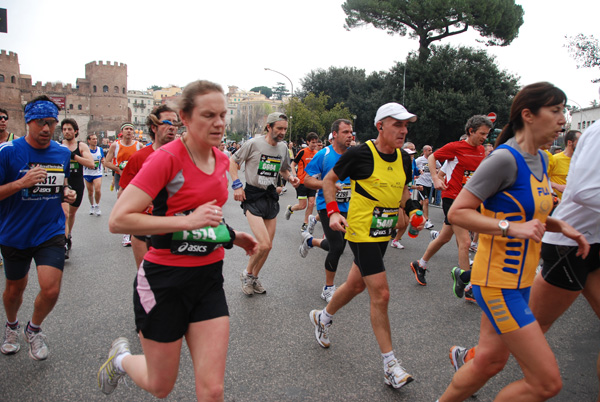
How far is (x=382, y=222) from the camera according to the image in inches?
139

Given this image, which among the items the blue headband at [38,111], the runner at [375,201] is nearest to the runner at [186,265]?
the runner at [375,201]

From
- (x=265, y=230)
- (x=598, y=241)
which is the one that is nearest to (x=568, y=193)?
(x=598, y=241)

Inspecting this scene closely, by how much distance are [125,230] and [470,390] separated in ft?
6.85

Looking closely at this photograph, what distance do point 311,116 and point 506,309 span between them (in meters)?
41.4

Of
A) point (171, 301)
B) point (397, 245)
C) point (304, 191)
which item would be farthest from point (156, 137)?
point (304, 191)

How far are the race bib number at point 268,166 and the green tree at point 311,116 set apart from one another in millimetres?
35662

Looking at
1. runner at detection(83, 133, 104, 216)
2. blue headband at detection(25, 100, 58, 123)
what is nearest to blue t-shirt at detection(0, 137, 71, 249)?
blue headband at detection(25, 100, 58, 123)

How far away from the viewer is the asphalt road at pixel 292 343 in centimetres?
319

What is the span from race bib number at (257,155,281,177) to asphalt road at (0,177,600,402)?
1.47 meters

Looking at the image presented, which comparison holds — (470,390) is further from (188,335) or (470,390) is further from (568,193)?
(188,335)

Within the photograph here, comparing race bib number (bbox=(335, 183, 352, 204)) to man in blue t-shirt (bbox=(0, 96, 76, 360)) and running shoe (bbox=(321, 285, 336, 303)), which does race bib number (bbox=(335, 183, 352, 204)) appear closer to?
running shoe (bbox=(321, 285, 336, 303))

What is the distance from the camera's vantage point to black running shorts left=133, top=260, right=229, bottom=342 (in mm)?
2244

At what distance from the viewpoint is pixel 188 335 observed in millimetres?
2354

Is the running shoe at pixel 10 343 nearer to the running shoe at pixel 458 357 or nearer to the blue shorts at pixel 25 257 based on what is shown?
the blue shorts at pixel 25 257
